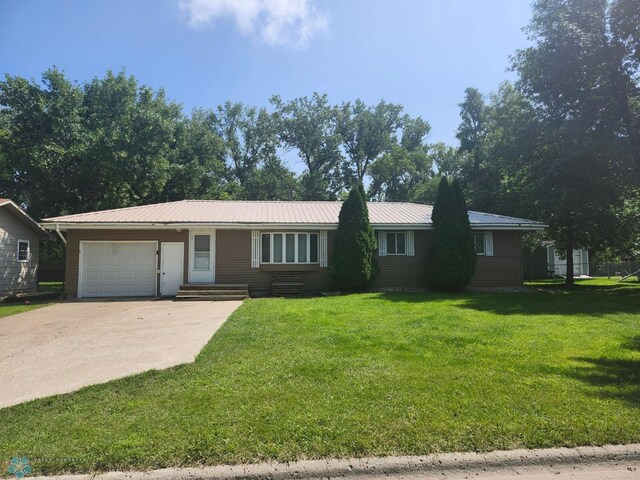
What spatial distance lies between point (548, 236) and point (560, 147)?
7368 mm

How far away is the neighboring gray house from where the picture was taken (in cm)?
1683

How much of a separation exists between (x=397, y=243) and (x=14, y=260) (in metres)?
17.1

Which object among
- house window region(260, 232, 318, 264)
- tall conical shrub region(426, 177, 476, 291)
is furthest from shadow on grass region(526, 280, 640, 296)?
house window region(260, 232, 318, 264)

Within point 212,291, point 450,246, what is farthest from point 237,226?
point 450,246

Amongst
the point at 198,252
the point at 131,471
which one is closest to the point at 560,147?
the point at 198,252

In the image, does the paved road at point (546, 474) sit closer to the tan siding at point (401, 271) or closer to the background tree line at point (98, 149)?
the tan siding at point (401, 271)

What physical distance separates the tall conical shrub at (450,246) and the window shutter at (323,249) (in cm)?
411

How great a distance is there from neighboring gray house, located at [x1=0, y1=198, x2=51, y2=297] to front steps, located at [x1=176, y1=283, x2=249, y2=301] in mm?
8515

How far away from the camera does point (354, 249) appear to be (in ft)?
48.3

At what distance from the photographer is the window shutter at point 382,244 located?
16297mm

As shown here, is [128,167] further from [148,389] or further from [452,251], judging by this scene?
[148,389]

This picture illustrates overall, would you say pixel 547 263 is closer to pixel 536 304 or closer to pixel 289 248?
pixel 536 304

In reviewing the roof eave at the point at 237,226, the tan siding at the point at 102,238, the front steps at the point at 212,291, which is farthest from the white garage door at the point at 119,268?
the front steps at the point at 212,291

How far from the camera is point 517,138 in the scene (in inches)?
725
